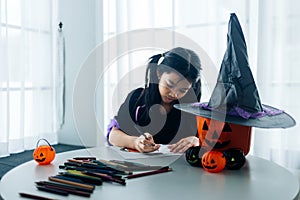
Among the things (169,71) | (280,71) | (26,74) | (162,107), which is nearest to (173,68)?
(169,71)

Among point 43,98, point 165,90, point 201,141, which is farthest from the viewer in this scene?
point 43,98

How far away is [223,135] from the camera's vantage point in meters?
0.79

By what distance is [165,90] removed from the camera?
3.65 feet

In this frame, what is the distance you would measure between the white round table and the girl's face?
0.32 metres

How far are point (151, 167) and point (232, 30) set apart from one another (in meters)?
0.40

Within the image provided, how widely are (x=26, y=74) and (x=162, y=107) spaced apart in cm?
169

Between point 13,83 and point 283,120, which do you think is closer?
point 283,120

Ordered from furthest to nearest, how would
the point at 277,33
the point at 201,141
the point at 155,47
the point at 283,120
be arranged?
the point at 277,33 < the point at 155,47 < the point at 201,141 < the point at 283,120

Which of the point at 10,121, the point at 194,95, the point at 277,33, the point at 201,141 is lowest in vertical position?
the point at 10,121

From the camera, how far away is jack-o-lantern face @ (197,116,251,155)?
0.79 metres

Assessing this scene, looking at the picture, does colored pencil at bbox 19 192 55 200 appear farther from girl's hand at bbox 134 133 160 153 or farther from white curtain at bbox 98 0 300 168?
white curtain at bbox 98 0 300 168

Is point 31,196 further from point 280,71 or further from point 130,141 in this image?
point 280,71

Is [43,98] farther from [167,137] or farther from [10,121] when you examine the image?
[167,137]

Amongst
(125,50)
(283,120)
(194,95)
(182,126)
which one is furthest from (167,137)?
(125,50)
